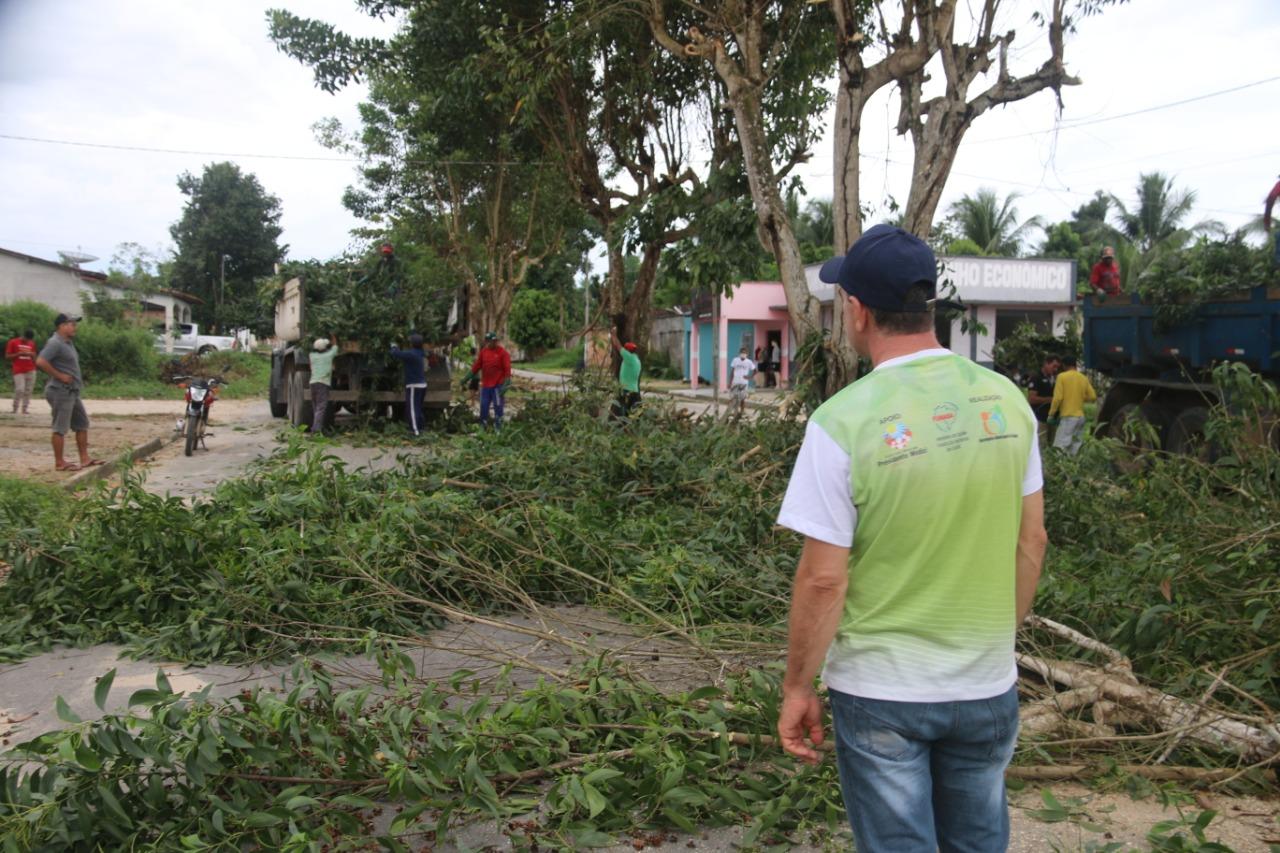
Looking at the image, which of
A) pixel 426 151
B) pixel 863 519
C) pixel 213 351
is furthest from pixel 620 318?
pixel 213 351

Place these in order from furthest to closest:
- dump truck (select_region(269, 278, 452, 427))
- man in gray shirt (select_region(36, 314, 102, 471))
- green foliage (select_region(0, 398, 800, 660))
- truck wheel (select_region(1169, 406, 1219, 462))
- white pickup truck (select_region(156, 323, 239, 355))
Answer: white pickup truck (select_region(156, 323, 239, 355)), dump truck (select_region(269, 278, 452, 427)), man in gray shirt (select_region(36, 314, 102, 471)), truck wheel (select_region(1169, 406, 1219, 462)), green foliage (select_region(0, 398, 800, 660))

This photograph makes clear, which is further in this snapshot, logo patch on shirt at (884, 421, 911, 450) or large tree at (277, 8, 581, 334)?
large tree at (277, 8, 581, 334)

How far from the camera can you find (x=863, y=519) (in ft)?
6.86

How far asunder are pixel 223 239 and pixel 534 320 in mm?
19898

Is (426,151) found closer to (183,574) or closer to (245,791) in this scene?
(183,574)

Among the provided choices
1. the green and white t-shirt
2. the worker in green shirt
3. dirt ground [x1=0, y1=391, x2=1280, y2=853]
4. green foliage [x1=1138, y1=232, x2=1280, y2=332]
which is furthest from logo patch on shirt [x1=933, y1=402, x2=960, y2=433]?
the worker in green shirt

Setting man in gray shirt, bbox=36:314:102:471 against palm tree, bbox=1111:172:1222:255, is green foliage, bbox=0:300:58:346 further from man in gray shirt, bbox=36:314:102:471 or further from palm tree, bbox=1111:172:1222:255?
palm tree, bbox=1111:172:1222:255

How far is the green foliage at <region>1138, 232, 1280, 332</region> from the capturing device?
9.80 metres

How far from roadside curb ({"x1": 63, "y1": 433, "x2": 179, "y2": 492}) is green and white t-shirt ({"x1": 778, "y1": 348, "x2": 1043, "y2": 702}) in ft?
18.6

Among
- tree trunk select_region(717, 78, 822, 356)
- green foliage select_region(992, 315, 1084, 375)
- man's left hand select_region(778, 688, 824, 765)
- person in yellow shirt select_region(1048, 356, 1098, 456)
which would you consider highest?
tree trunk select_region(717, 78, 822, 356)

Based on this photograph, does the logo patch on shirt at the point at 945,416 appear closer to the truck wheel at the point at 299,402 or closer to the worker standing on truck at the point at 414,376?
the worker standing on truck at the point at 414,376

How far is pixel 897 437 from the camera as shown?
2051mm

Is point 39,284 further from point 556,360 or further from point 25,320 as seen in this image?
point 556,360

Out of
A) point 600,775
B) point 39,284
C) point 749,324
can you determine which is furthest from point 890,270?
point 39,284
